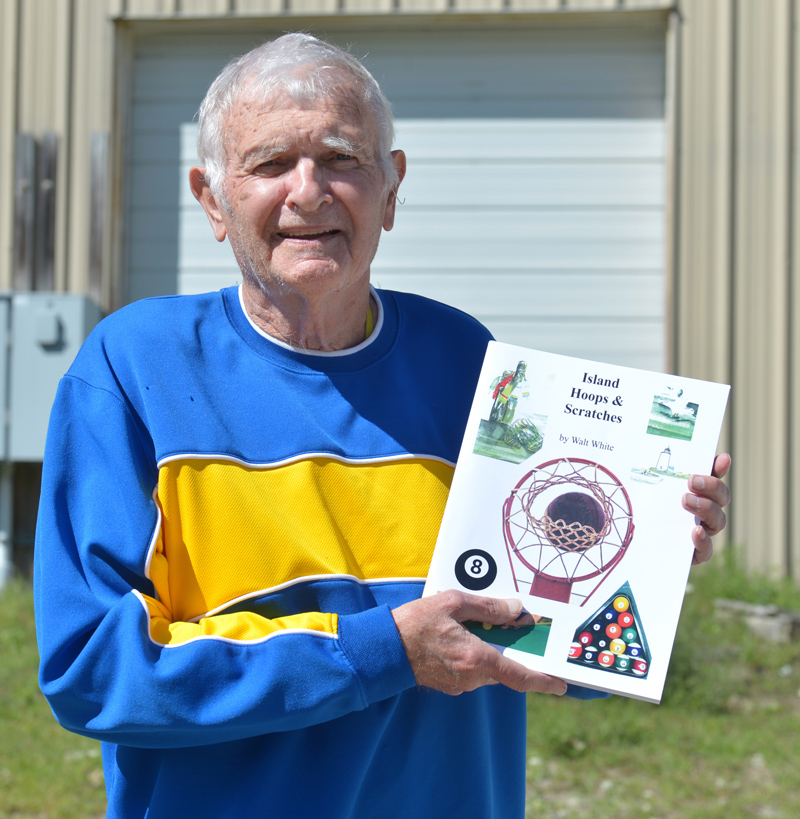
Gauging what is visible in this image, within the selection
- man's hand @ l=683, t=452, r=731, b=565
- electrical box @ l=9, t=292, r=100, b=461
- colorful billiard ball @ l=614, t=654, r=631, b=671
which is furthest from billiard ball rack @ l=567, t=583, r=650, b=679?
electrical box @ l=9, t=292, r=100, b=461

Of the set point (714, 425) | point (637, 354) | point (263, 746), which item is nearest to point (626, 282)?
point (637, 354)

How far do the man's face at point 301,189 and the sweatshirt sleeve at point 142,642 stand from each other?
0.40 metres

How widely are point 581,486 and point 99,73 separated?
5135mm

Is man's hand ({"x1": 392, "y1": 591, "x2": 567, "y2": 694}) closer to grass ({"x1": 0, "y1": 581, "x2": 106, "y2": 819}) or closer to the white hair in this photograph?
the white hair

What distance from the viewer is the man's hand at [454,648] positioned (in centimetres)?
134

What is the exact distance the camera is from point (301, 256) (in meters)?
1.50

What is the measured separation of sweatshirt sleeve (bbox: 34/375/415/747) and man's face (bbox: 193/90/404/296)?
40 centimetres

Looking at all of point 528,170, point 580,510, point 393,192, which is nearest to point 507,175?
point 528,170

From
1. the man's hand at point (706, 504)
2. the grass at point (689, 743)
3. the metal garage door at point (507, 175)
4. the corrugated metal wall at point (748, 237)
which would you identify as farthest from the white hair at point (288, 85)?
the corrugated metal wall at point (748, 237)

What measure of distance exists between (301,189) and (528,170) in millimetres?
4385

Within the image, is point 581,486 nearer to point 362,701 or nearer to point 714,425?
point 714,425

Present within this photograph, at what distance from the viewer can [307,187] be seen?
1.47m

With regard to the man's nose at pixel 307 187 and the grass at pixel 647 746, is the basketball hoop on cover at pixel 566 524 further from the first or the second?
the grass at pixel 647 746

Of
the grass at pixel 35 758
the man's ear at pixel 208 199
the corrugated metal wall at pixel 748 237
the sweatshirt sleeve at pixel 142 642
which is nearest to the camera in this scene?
the sweatshirt sleeve at pixel 142 642
